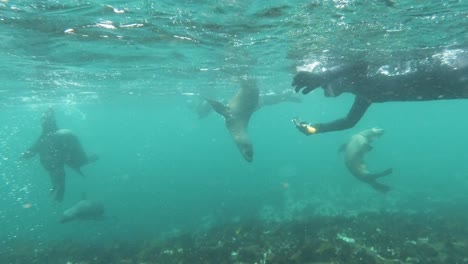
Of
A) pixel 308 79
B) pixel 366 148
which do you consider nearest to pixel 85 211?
pixel 308 79

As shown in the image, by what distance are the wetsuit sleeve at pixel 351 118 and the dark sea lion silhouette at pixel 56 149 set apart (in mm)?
14482

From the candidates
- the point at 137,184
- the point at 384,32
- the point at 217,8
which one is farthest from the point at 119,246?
the point at 137,184

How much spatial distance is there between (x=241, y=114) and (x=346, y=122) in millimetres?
7199

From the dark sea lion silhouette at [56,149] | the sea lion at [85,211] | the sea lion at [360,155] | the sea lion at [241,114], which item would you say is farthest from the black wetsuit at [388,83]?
the dark sea lion silhouette at [56,149]

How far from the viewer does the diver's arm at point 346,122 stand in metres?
8.30

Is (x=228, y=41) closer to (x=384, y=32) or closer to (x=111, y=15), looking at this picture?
(x=111, y=15)

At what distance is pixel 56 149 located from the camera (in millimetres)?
18031

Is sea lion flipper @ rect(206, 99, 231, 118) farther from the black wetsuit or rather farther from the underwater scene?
the black wetsuit

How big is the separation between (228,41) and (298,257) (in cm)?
799

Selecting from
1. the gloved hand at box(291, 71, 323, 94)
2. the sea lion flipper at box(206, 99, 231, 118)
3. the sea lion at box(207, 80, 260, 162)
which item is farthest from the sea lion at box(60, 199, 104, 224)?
the gloved hand at box(291, 71, 323, 94)

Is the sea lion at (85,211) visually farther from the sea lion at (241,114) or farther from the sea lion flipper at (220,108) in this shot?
the sea lion flipper at (220,108)

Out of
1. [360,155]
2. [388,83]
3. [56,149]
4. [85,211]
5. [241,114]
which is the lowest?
[85,211]

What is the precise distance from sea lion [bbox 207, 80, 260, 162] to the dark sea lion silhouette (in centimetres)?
918

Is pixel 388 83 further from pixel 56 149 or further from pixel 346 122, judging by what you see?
pixel 56 149
